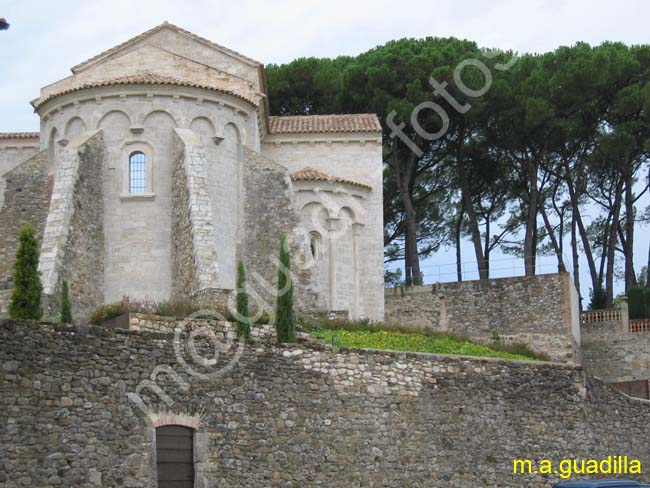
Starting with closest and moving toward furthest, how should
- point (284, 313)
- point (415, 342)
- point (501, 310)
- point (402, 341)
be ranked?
point (284, 313) → point (402, 341) → point (415, 342) → point (501, 310)

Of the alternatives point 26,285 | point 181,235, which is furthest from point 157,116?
point 26,285

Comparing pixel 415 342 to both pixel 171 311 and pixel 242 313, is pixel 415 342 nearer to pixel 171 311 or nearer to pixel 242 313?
pixel 242 313

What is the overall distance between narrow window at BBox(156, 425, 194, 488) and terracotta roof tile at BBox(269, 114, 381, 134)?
20.7 m

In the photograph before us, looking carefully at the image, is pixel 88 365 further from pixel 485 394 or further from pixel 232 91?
pixel 232 91

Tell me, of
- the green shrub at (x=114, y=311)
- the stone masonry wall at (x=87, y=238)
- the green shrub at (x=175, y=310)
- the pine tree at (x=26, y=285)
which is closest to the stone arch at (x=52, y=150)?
the stone masonry wall at (x=87, y=238)

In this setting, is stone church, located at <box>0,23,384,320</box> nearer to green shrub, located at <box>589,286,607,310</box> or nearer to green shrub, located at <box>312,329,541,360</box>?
green shrub, located at <box>312,329,541,360</box>

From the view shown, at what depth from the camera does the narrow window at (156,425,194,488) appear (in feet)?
80.8

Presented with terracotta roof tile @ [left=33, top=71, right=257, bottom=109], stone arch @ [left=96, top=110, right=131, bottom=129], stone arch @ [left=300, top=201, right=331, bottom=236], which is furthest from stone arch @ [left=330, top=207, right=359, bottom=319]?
stone arch @ [left=96, top=110, right=131, bottom=129]

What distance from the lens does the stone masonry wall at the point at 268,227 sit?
3694cm

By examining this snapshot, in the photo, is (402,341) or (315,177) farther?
(315,177)

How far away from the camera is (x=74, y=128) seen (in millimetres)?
36812

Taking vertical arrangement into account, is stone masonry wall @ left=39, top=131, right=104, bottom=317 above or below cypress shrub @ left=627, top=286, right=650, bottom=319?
above

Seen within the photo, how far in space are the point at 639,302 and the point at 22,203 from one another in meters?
24.0

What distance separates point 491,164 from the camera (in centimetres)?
5309
